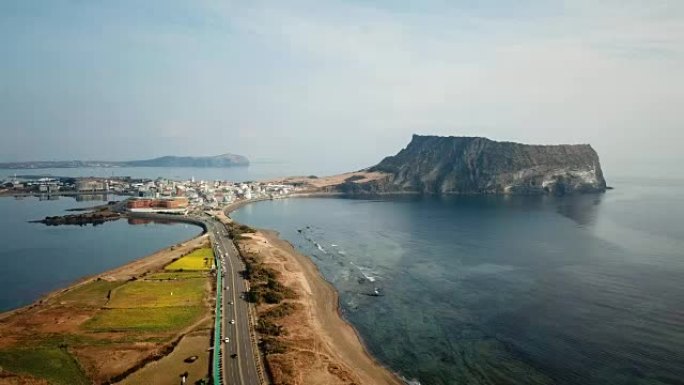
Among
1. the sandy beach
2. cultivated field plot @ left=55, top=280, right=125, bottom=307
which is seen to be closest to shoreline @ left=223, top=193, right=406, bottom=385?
the sandy beach

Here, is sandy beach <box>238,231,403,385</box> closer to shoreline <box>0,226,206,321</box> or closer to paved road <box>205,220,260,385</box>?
paved road <box>205,220,260,385</box>

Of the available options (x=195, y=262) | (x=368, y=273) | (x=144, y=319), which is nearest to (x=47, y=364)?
(x=144, y=319)

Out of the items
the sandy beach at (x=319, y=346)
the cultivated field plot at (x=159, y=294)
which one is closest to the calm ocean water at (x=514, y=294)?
the sandy beach at (x=319, y=346)

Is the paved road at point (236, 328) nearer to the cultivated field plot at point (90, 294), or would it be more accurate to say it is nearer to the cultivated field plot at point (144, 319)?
the cultivated field plot at point (144, 319)

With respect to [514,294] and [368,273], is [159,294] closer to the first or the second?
[368,273]

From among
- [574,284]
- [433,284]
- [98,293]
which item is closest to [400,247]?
[433,284]

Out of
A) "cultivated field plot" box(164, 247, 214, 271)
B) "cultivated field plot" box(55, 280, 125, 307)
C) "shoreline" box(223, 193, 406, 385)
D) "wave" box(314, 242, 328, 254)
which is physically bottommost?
"shoreline" box(223, 193, 406, 385)
